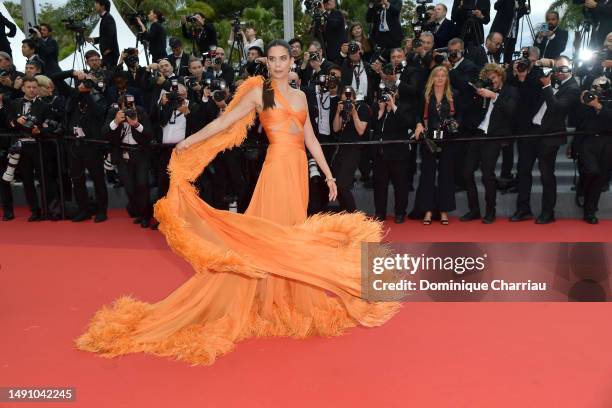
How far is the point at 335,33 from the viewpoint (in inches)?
340

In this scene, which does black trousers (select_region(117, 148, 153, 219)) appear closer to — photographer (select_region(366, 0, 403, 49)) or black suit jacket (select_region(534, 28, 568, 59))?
photographer (select_region(366, 0, 403, 49))

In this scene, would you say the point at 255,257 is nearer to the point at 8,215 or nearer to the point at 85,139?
the point at 85,139

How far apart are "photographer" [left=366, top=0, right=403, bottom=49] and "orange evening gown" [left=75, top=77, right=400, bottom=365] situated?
216 inches

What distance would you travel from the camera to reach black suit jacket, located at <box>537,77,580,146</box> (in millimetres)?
6336

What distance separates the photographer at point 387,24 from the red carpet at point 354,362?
540 cm

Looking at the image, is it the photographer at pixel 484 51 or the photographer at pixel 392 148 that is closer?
the photographer at pixel 392 148

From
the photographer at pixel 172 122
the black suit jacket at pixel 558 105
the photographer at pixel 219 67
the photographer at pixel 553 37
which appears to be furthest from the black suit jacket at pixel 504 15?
the photographer at pixel 172 122

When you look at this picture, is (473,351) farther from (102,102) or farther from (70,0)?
(70,0)

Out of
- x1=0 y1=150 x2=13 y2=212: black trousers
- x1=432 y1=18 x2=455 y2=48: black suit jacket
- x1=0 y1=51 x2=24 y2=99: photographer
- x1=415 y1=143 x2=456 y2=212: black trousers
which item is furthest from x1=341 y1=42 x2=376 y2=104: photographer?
x1=0 y1=150 x2=13 y2=212: black trousers

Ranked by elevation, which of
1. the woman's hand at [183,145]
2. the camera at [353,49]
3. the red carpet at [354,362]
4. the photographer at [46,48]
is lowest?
the red carpet at [354,362]

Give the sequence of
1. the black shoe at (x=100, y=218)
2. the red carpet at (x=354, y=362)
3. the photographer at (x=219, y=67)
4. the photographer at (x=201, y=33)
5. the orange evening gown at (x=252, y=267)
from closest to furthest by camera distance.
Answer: the red carpet at (x=354, y=362) < the orange evening gown at (x=252, y=267) < the black shoe at (x=100, y=218) < the photographer at (x=219, y=67) < the photographer at (x=201, y=33)

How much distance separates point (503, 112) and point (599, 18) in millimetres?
2535

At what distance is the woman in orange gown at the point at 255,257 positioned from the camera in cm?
346

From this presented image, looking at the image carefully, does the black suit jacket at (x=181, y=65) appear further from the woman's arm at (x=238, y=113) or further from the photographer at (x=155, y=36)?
the woman's arm at (x=238, y=113)
